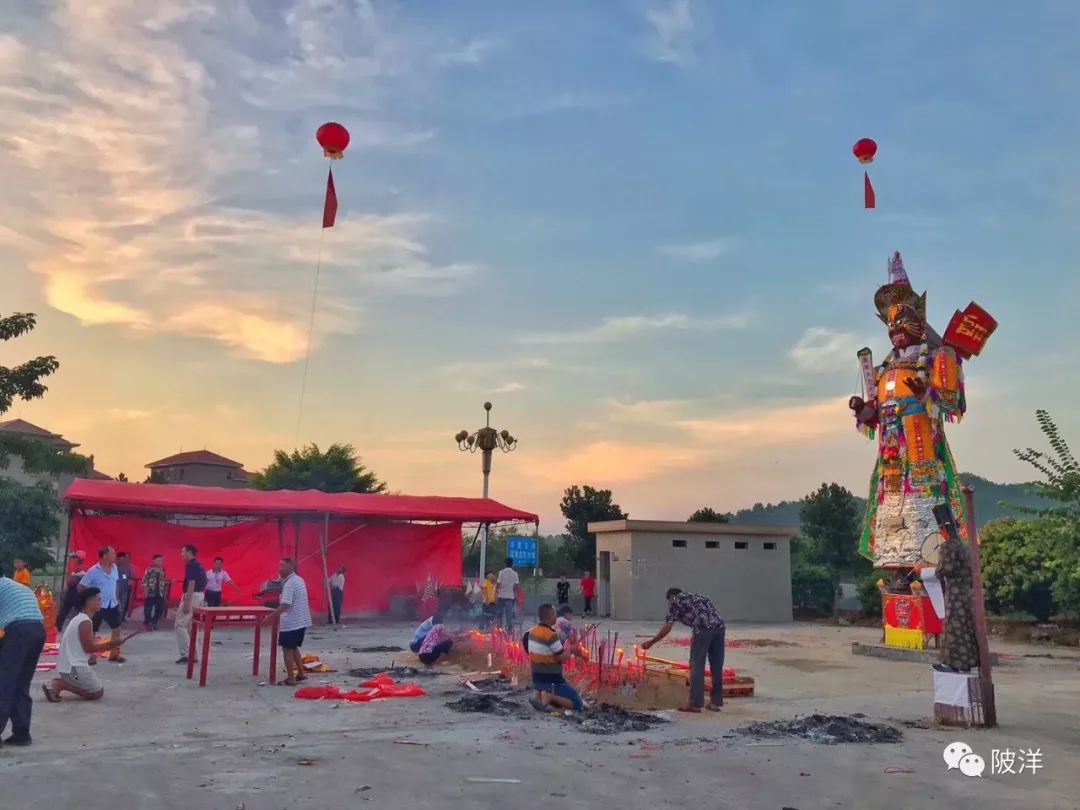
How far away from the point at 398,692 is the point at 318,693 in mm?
877

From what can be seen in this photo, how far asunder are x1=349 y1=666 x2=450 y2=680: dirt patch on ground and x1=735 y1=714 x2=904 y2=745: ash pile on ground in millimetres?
4755

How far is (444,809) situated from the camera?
16.8 feet

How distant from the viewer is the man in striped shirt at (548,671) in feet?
27.8

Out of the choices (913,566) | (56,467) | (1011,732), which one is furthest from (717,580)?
(56,467)

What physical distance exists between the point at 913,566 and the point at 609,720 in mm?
10743

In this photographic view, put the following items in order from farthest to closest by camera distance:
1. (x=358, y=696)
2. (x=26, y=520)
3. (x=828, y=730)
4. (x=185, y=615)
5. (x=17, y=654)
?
(x=26, y=520) → (x=185, y=615) → (x=358, y=696) → (x=828, y=730) → (x=17, y=654)

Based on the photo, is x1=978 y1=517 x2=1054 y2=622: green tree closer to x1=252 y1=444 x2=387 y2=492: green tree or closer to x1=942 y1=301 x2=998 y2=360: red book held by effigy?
x1=942 y1=301 x2=998 y2=360: red book held by effigy

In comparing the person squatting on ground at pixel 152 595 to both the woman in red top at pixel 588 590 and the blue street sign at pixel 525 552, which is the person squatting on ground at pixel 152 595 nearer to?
the blue street sign at pixel 525 552

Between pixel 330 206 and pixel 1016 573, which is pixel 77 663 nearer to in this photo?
pixel 330 206

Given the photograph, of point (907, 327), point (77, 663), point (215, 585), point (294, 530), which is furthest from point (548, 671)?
point (294, 530)

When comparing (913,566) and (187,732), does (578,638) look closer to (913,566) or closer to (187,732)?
(187,732)

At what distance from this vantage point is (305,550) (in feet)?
70.0

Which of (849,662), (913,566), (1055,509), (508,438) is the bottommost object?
(849,662)

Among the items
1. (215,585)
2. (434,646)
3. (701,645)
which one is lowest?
(434,646)
